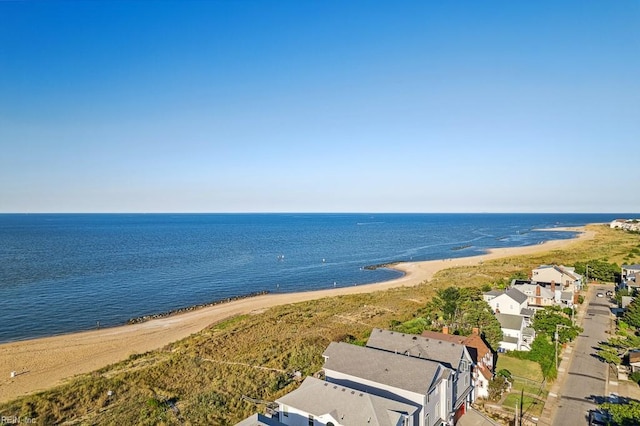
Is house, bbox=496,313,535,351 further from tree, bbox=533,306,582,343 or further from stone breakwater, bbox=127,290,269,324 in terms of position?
stone breakwater, bbox=127,290,269,324

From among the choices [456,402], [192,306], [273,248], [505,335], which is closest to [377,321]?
[505,335]

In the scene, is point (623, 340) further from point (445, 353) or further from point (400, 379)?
point (400, 379)

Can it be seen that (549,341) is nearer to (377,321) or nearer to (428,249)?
(377,321)

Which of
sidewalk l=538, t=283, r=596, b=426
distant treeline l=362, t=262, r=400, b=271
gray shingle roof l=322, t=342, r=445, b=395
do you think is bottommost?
distant treeline l=362, t=262, r=400, b=271

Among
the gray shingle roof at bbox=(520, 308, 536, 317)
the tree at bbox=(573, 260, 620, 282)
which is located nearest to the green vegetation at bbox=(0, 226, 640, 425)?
the gray shingle roof at bbox=(520, 308, 536, 317)

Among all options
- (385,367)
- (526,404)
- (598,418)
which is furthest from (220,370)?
(598,418)

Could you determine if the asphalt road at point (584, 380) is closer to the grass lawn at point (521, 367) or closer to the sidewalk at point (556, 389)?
the sidewalk at point (556, 389)
